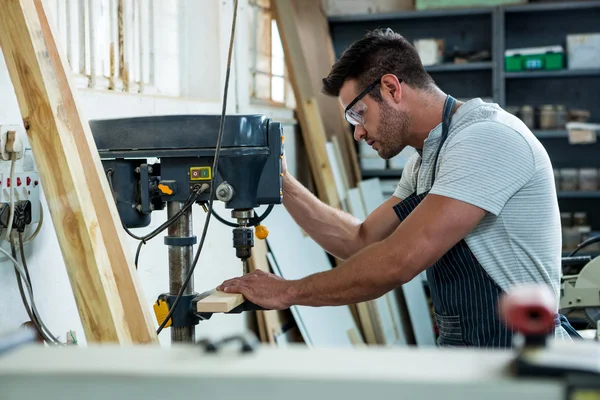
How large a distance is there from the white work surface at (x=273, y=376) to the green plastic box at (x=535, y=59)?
173 inches

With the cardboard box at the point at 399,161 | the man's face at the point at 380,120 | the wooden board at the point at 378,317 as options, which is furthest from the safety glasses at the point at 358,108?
the cardboard box at the point at 399,161

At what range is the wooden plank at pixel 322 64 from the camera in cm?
446

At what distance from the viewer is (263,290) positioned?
65.4 inches

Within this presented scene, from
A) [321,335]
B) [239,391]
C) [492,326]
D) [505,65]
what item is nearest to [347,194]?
[321,335]

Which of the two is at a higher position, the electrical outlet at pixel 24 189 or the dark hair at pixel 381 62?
the dark hair at pixel 381 62

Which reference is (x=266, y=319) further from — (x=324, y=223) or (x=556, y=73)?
(x=556, y=73)

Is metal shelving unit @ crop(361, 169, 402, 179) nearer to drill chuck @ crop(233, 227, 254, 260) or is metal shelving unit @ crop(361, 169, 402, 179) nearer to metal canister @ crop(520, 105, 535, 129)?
metal canister @ crop(520, 105, 535, 129)

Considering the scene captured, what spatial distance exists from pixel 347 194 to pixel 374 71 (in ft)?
7.88

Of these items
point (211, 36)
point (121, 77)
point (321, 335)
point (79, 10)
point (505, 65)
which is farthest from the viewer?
point (505, 65)

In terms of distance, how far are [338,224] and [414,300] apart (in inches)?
100

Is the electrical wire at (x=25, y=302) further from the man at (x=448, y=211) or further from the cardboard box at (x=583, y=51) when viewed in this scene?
the cardboard box at (x=583, y=51)

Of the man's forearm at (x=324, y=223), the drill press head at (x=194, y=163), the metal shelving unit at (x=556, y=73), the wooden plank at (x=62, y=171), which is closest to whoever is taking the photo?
the wooden plank at (x=62, y=171)

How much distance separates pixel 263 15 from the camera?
14.4 ft

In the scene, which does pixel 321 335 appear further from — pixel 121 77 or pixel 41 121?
pixel 41 121
